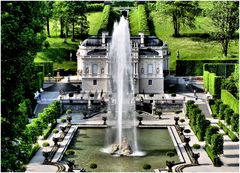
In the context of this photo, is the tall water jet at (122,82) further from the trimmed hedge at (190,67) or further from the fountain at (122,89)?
the trimmed hedge at (190,67)

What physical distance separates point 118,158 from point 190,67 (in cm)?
4929

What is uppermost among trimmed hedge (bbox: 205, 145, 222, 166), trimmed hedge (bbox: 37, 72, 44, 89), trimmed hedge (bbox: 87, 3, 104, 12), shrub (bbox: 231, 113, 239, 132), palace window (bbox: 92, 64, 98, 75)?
trimmed hedge (bbox: 87, 3, 104, 12)

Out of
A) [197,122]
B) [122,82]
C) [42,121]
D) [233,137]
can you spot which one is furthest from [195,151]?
[122,82]

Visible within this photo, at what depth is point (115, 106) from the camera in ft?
229

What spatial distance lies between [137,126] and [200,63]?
35.0 meters

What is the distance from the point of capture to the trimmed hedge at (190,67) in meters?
92.3

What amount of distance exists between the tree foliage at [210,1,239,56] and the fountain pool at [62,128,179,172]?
4307 centimetres

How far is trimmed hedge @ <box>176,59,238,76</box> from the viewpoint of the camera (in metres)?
92.3

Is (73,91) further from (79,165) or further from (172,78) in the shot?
(79,165)

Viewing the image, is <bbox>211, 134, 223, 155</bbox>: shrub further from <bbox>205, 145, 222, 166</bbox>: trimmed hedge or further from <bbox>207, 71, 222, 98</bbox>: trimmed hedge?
<bbox>207, 71, 222, 98</bbox>: trimmed hedge

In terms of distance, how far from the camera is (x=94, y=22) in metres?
120

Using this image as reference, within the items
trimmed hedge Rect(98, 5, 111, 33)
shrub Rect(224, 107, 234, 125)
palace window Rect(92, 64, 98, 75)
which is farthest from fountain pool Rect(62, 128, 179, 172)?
trimmed hedge Rect(98, 5, 111, 33)

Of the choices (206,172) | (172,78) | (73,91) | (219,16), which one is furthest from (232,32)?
(206,172)

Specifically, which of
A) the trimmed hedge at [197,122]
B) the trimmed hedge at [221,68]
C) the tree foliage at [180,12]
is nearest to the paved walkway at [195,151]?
the trimmed hedge at [197,122]
